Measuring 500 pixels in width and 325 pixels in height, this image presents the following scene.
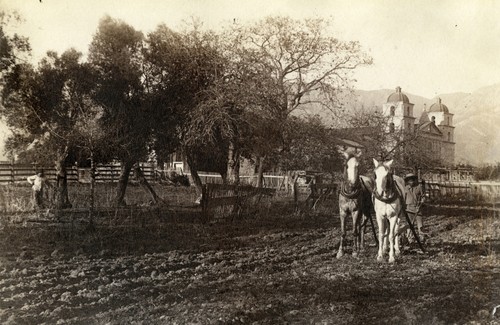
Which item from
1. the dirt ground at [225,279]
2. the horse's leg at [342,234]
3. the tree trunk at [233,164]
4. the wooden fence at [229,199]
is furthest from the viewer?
the tree trunk at [233,164]

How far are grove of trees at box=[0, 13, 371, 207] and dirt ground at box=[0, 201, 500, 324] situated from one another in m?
2.35

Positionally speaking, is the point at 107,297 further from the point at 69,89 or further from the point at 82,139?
the point at 69,89

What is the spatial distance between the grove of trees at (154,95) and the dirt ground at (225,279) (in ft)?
7.72

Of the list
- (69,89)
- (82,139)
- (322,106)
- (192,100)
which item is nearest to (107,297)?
(82,139)

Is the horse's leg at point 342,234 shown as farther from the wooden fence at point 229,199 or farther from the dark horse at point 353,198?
the wooden fence at point 229,199

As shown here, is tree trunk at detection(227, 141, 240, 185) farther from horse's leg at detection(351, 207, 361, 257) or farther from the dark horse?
horse's leg at detection(351, 207, 361, 257)

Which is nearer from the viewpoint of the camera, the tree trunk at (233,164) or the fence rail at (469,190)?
the tree trunk at (233,164)

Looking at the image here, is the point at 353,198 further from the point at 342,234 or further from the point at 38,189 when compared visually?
the point at 38,189

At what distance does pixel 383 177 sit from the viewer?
8.18 m

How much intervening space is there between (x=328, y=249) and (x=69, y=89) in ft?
22.6

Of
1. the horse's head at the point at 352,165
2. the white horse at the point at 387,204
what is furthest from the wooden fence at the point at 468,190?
the horse's head at the point at 352,165

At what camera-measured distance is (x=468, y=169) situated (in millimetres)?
25750

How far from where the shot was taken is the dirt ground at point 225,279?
5512 millimetres

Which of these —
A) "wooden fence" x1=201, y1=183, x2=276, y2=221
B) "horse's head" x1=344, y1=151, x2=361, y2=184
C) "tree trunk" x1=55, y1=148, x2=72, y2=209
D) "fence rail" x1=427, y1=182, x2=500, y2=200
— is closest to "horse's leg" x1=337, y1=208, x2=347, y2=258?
"horse's head" x1=344, y1=151, x2=361, y2=184
